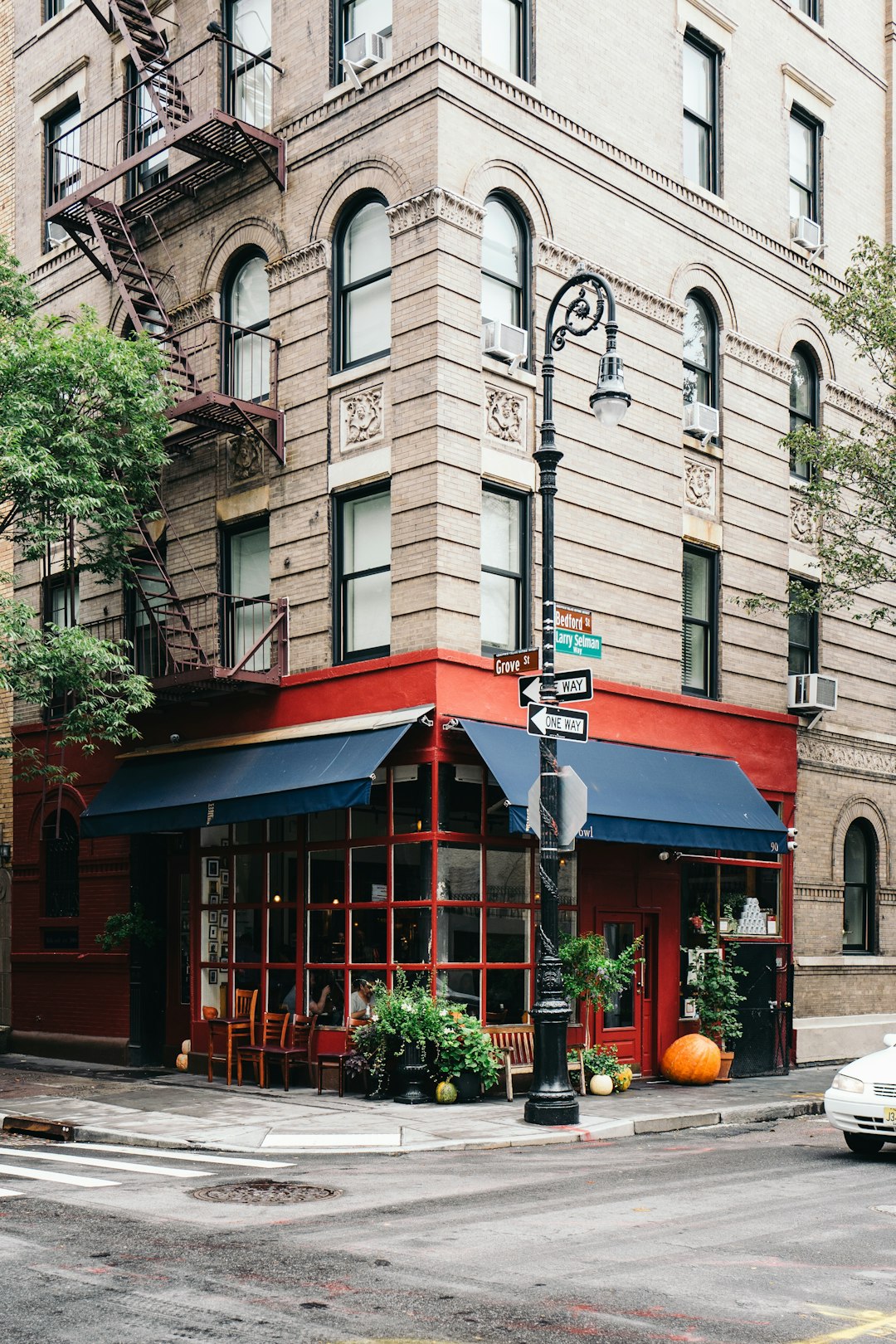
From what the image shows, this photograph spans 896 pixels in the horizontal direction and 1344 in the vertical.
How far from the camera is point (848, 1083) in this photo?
502 inches

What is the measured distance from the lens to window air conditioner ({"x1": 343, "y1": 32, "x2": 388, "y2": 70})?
18.4m

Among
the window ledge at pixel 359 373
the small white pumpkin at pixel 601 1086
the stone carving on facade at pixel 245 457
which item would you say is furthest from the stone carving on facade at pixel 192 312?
the small white pumpkin at pixel 601 1086

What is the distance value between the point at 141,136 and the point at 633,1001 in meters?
14.6

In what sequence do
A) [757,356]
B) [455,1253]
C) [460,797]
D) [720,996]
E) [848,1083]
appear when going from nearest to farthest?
[455,1253]
[848,1083]
[460,797]
[720,996]
[757,356]

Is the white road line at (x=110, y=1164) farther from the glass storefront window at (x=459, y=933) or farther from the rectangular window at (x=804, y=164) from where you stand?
the rectangular window at (x=804, y=164)

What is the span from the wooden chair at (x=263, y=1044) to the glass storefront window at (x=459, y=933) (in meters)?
2.41

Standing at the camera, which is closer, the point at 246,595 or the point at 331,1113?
the point at 331,1113

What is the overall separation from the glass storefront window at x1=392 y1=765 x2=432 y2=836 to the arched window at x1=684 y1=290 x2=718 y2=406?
7.55 metres

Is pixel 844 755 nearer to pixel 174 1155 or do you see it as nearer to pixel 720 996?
pixel 720 996

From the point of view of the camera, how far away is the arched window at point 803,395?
23.8 meters

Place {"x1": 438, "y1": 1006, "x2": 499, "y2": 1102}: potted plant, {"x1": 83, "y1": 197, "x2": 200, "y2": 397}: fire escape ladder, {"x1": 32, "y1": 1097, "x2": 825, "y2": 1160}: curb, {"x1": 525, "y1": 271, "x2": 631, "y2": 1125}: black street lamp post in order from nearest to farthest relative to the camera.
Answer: {"x1": 32, "y1": 1097, "x2": 825, "y2": 1160}: curb < {"x1": 525, "y1": 271, "x2": 631, "y2": 1125}: black street lamp post < {"x1": 438, "y1": 1006, "x2": 499, "y2": 1102}: potted plant < {"x1": 83, "y1": 197, "x2": 200, "y2": 397}: fire escape ladder

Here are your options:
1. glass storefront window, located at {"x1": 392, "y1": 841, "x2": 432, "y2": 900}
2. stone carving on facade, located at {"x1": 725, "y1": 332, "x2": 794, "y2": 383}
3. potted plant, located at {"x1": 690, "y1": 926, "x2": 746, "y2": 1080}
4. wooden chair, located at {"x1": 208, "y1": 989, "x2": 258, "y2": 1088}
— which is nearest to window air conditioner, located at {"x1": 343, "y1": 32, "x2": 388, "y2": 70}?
stone carving on facade, located at {"x1": 725, "y1": 332, "x2": 794, "y2": 383}

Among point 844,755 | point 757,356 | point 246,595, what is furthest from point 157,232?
point 844,755

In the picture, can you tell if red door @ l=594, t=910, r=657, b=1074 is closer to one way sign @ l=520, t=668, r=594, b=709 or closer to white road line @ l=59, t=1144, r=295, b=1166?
one way sign @ l=520, t=668, r=594, b=709
